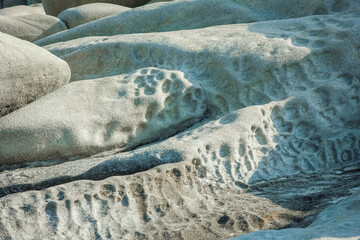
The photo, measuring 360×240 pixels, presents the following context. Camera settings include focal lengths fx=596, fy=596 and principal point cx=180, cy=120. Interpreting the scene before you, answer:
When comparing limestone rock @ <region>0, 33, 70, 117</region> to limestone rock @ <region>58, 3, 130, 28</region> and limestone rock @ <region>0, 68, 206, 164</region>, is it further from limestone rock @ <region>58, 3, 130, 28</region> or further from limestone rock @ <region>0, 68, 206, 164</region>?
limestone rock @ <region>58, 3, 130, 28</region>

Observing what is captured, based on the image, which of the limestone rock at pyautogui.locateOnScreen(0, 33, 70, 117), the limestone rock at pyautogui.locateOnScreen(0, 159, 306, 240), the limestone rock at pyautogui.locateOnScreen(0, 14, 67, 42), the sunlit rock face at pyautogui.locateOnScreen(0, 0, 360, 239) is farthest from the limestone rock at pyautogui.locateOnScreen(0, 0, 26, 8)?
the limestone rock at pyautogui.locateOnScreen(0, 159, 306, 240)

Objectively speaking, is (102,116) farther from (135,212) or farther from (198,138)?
(135,212)

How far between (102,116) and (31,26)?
2.06 meters

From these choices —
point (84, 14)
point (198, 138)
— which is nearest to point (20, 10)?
point (84, 14)

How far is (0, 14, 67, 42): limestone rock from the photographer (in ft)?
13.2

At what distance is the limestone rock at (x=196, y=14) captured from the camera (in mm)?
3063

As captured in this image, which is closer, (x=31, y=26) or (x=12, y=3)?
(x=31, y=26)

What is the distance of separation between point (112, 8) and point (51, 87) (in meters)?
1.97

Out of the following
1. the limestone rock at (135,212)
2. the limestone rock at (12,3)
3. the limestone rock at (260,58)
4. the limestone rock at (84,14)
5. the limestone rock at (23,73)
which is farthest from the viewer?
the limestone rock at (12,3)

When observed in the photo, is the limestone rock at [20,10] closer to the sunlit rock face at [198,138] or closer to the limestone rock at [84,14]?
the limestone rock at [84,14]

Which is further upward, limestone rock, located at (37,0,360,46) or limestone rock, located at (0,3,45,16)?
limestone rock, located at (37,0,360,46)

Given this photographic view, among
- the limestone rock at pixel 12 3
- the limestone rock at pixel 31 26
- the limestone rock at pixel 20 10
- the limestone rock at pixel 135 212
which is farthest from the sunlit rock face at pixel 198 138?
the limestone rock at pixel 12 3

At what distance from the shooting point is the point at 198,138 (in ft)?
6.99

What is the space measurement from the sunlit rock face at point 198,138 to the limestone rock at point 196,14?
0.05m
